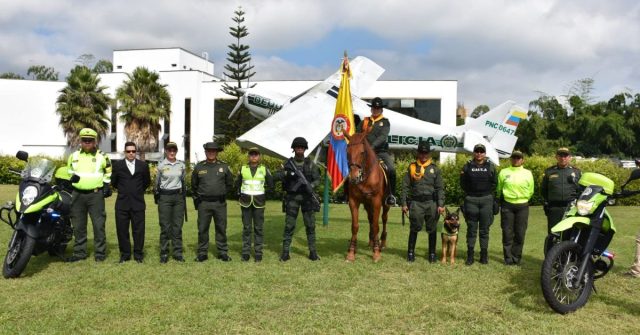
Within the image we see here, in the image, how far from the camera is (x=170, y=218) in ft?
22.5

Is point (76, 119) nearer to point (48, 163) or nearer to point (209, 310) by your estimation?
point (48, 163)

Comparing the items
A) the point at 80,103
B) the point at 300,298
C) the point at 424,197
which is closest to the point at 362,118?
the point at 424,197

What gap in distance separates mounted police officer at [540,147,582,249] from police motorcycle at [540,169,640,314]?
164 centimetres

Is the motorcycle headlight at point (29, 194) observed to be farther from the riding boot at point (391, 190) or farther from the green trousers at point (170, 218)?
the riding boot at point (391, 190)

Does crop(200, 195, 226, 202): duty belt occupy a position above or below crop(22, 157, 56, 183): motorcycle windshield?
below

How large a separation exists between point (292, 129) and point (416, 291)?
4.58 metres

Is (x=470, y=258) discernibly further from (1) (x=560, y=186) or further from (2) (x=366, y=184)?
(2) (x=366, y=184)

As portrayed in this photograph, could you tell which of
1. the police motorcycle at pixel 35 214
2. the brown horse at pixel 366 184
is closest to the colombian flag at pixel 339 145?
the brown horse at pixel 366 184

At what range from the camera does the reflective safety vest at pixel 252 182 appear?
703cm

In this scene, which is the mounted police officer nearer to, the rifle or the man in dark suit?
the rifle

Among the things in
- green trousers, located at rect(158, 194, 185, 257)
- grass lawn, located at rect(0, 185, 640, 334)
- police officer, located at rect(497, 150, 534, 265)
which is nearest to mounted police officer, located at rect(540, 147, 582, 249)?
police officer, located at rect(497, 150, 534, 265)

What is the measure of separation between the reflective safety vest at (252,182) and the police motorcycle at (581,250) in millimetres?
4007

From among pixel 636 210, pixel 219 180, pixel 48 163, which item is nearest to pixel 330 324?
pixel 219 180

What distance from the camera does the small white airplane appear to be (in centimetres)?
961
